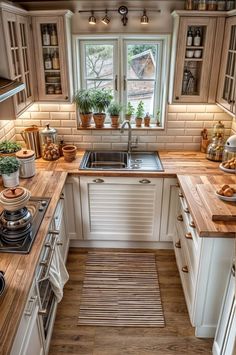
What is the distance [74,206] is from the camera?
298 cm

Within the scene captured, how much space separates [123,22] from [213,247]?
2.22 m

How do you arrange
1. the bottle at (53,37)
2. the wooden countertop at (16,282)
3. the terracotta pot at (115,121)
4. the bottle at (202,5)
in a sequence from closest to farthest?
the wooden countertop at (16,282) < the bottle at (202,5) < the bottle at (53,37) < the terracotta pot at (115,121)

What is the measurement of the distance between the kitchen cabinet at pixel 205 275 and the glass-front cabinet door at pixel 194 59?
1.22m

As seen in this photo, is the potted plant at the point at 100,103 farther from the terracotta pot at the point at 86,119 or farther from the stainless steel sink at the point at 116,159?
the stainless steel sink at the point at 116,159

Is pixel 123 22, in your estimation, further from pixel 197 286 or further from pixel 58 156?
pixel 197 286

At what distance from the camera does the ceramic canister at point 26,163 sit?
103 inches

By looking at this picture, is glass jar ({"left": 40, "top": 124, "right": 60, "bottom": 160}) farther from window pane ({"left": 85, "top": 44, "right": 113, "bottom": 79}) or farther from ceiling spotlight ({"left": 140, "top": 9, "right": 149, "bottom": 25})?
ceiling spotlight ({"left": 140, "top": 9, "right": 149, "bottom": 25})

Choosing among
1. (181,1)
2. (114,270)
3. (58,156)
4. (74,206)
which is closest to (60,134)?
(58,156)

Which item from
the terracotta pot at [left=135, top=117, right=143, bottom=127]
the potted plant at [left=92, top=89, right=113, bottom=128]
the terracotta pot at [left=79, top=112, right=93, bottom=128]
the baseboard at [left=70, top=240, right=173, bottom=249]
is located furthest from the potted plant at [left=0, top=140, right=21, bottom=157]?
the terracotta pot at [left=135, top=117, right=143, bottom=127]

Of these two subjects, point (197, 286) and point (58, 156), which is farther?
point (58, 156)

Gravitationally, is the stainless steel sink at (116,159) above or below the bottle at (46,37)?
below

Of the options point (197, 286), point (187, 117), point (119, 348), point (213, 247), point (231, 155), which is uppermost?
point (187, 117)

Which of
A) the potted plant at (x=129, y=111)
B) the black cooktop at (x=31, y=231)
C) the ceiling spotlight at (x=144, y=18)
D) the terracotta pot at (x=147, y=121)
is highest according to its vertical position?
the ceiling spotlight at (x=144, y=18)

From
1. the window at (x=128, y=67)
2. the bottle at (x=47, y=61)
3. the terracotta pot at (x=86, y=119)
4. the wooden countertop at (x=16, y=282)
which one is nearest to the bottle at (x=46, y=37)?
the bottle at (x=47, y=61)
